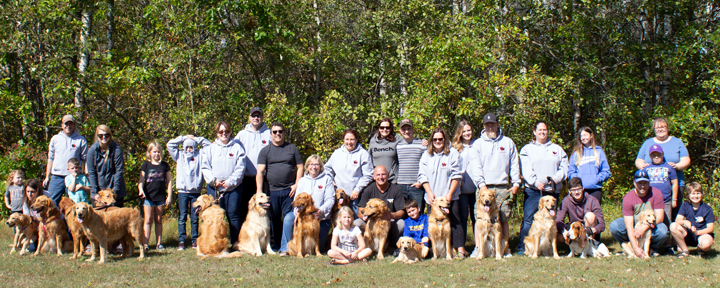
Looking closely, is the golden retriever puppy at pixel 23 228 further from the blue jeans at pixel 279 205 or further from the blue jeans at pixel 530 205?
the blue jeans at pixel 530 205

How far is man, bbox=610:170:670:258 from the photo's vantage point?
5.46 metres

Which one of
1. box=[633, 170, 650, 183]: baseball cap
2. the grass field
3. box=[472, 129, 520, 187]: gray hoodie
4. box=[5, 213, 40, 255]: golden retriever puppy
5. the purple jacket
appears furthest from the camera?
box=[5, 213, 40, 255]: golden retriever puppy

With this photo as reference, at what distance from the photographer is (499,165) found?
5.67m

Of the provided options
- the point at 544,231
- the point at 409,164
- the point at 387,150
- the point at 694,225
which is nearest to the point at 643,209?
the point at 694,225

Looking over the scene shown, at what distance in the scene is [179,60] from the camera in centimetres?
816

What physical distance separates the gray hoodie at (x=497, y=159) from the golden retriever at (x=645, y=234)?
132 cm

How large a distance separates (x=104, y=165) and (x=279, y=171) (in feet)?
6.81

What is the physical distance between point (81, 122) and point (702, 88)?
10938 mm

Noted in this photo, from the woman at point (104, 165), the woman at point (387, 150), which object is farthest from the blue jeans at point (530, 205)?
the woman at point (104, 165)

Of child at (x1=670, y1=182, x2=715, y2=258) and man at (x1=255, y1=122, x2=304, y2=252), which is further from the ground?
man at (x1=255, y1=122, x2=304, y2=252)

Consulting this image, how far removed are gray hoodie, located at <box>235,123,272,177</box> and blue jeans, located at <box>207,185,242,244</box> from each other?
290mm

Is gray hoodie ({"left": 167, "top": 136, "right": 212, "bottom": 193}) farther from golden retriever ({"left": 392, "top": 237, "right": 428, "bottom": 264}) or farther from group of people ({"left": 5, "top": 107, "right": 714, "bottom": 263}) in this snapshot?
golden retriever ({"left": 392, "top": 237, "right": 428, "bottom": 264})

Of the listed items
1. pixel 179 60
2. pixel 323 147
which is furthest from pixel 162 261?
pixel 179 60

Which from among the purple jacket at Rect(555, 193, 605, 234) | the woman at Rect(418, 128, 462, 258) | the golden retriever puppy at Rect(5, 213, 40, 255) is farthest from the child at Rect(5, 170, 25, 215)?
the purple jacket at Rect(555, 193, 605, 234)
